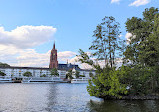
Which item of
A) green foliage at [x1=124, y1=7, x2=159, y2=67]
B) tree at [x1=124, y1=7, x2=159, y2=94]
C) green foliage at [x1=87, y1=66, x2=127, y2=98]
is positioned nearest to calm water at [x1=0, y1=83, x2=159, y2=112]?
green foliage at [x1=87, y1=66, x2=127, y2=98]

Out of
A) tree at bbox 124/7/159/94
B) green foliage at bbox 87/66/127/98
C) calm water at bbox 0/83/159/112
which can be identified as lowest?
calm water at bbox 0/83/159/112

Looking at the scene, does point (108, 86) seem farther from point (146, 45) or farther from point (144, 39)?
point (144, 39)

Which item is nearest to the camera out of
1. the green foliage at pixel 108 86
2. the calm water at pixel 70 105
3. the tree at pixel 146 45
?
the calm water at pixel 70 105

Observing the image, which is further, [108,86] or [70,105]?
[108,86]

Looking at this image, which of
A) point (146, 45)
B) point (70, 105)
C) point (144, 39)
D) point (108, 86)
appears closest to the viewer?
point (70, 105)

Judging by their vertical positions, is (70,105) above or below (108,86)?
below

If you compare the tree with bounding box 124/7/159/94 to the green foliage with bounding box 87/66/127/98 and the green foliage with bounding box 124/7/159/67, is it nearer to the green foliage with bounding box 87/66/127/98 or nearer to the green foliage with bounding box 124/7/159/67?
the green foliage with bounding box 124/7/159/67

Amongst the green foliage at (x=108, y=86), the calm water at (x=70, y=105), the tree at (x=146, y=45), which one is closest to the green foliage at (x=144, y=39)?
the tree at (x=146, y=45)

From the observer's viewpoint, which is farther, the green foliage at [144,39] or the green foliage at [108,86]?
the green foliage at [144,39]

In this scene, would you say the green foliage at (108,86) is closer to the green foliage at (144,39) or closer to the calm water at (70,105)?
A: the calm water at (70,105)

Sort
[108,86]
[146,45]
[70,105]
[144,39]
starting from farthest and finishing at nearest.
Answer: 1. [144,39]
2. [146,45]
3. [108,86]
4. [70,105]

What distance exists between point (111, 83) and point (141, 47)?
40.1ft

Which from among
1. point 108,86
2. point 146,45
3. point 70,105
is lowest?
point 70,105

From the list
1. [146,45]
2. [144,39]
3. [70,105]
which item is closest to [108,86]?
[70,105]
